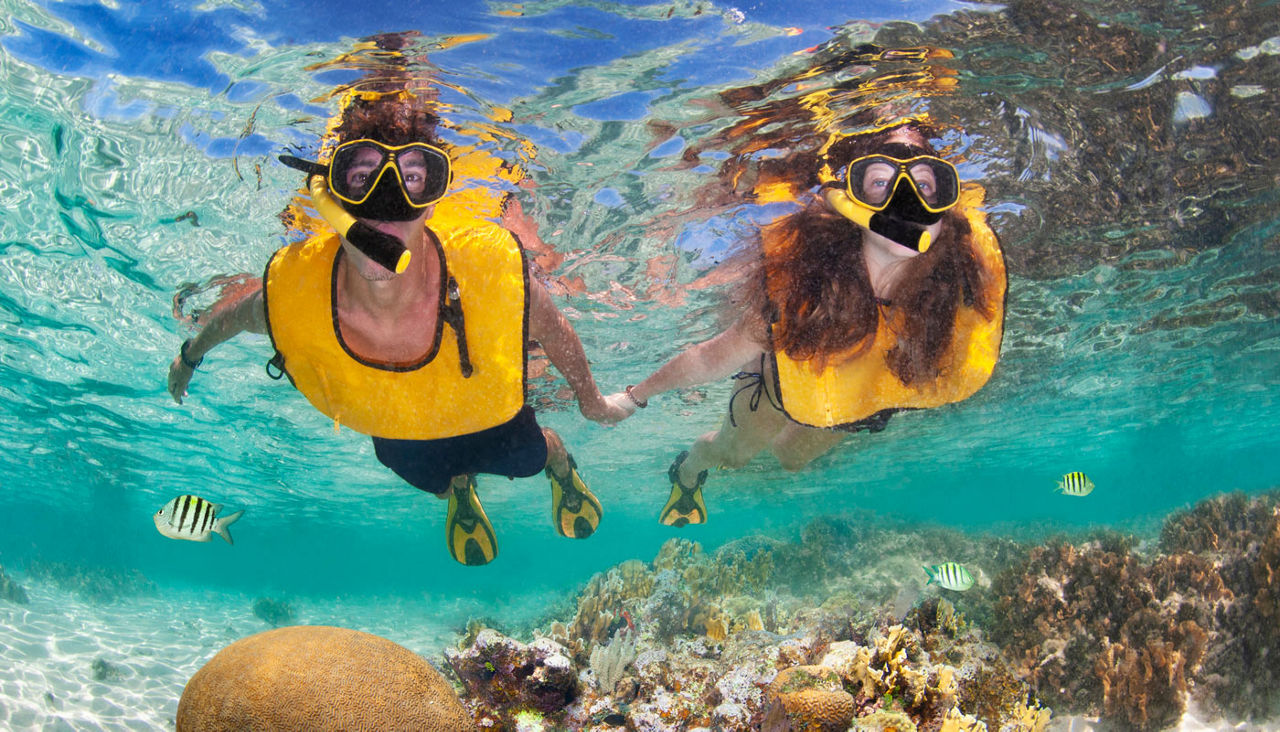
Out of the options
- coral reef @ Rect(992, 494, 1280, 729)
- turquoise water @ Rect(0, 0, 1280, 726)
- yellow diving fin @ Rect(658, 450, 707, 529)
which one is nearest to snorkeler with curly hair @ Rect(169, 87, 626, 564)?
turquoise water @ Rect(0, 0, 1280, 726)

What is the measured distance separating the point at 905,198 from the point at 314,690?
4.98m

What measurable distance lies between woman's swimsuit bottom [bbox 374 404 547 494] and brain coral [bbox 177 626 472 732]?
204 centimetres

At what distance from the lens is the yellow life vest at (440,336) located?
4.60m

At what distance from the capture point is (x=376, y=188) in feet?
12.3

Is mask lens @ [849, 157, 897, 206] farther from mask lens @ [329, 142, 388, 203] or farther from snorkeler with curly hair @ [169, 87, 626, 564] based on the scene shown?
mask lens @ [329, 142, 388, 203]

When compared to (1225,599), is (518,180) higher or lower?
higher

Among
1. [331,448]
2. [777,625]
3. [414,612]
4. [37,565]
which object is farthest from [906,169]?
[37,565]

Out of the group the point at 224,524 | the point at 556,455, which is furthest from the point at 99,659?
the point at 556,455

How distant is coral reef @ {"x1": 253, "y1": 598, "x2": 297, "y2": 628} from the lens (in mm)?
24609

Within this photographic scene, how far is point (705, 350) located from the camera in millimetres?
5535

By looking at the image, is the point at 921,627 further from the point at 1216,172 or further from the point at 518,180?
the point at 1216,172

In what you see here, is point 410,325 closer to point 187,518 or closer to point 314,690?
point 314,690

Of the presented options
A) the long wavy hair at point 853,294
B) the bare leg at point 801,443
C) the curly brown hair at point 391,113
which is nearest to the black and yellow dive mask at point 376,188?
the curly brown hair at point 391,113

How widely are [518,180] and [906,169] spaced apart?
592 cm
